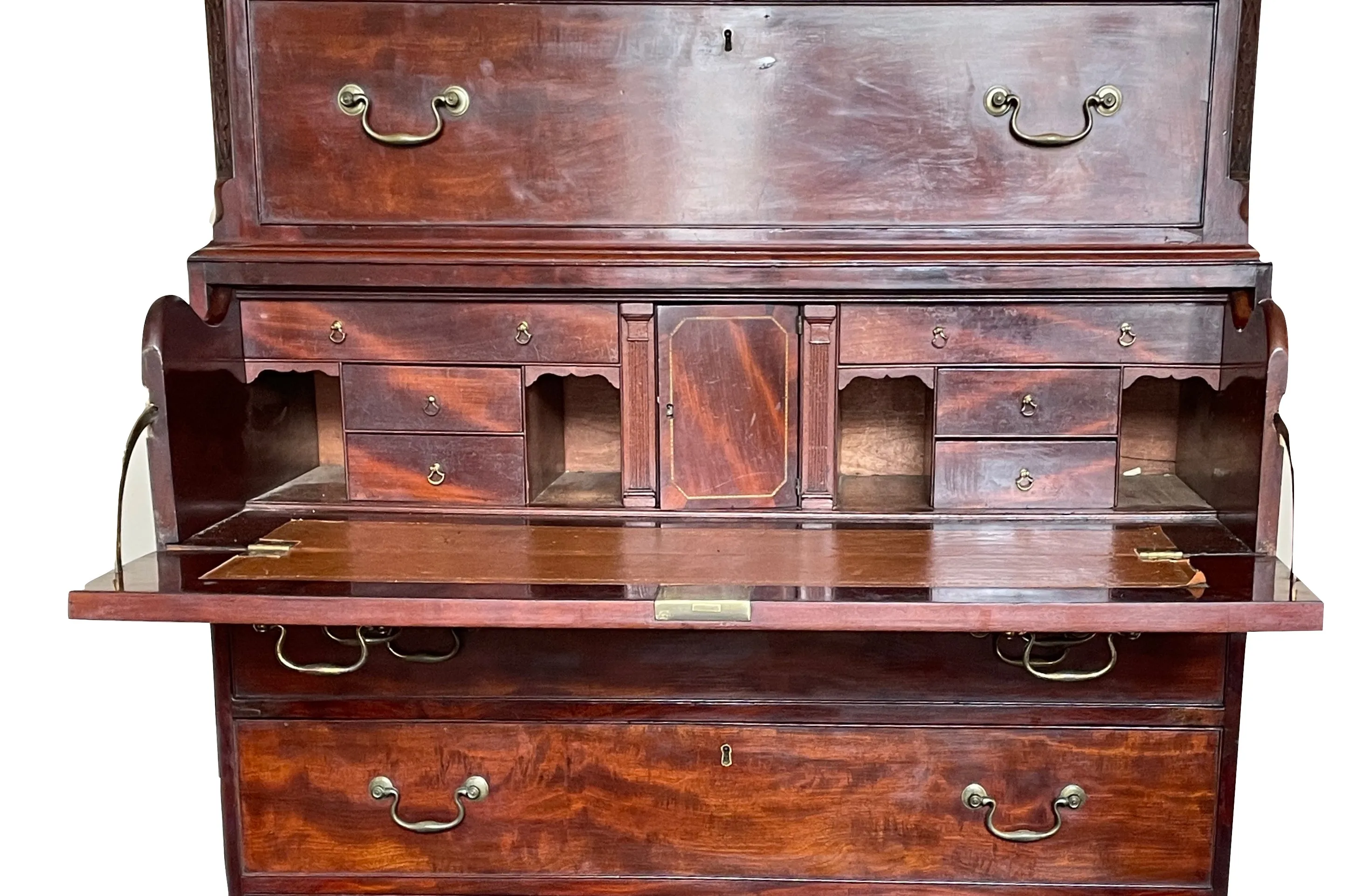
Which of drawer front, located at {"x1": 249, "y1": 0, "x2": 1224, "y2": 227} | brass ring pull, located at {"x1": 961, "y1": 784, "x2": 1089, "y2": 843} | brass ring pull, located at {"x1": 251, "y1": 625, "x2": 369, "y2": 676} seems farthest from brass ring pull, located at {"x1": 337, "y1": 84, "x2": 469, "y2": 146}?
brass ring pull, located at {"x1": 961, "y1": 784, "x2": 1089, "y2": 843}

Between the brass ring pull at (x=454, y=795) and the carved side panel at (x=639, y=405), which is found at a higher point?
the carved side panel at (x=639, y=405)

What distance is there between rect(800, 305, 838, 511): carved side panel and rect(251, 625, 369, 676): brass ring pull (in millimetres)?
879

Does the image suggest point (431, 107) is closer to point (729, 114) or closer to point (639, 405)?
point (729, 114)

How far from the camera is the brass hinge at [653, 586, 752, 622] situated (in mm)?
1767

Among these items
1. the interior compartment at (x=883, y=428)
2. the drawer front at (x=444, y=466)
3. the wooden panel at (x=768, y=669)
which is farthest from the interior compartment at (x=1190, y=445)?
the drawer front at (x=444, y=466)

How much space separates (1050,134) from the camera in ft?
7.23

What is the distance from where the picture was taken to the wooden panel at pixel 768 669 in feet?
6.93

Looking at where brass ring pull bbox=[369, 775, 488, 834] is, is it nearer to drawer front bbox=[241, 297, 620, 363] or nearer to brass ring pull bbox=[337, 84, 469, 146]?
drawer front bbox=[241, 297, 620, 363]

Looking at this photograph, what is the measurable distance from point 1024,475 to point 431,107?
1.38m

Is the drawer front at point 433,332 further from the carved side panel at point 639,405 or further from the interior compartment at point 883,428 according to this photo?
the interior compartment at point 883,428

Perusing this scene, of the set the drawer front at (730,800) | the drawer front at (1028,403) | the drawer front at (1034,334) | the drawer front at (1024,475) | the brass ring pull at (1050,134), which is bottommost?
the drawer front at (730,800)

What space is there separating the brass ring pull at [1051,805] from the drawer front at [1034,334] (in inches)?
32.1

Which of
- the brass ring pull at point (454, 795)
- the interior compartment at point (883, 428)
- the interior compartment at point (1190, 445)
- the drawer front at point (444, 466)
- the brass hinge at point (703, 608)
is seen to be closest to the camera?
the brass hinge at point (703, 608)

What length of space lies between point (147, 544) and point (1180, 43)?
214 centimetres
